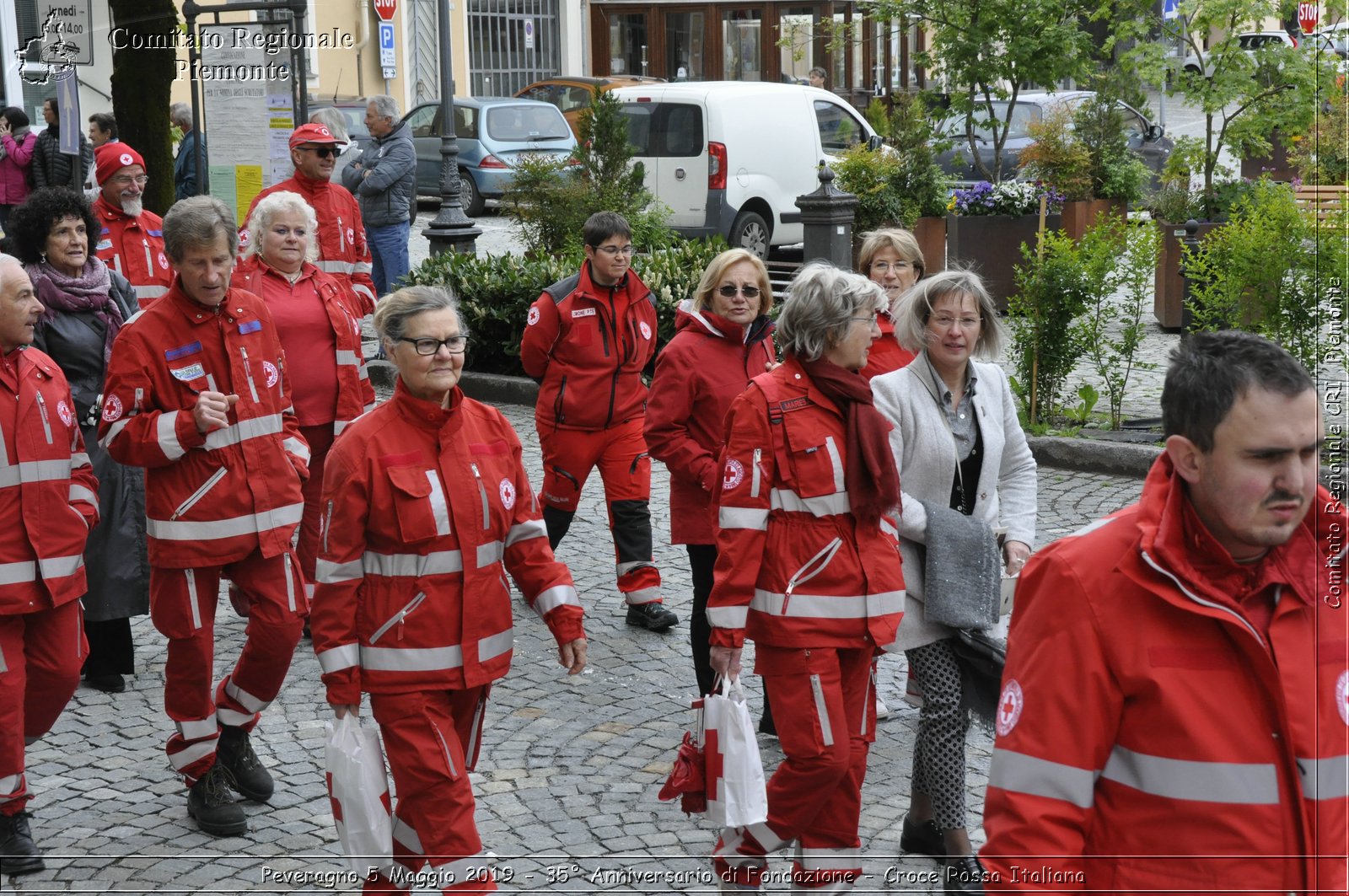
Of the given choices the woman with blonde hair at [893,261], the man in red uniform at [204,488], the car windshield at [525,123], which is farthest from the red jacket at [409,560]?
the car windshield at [525,123]

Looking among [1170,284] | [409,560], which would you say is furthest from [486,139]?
[409,560]

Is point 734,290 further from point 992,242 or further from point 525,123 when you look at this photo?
point 525,123

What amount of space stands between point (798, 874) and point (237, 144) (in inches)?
347

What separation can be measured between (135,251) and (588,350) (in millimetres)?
2600

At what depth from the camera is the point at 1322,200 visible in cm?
968

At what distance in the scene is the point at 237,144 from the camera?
11555mm

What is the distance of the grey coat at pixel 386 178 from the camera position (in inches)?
519

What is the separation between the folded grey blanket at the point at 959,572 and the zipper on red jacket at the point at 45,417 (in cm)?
276

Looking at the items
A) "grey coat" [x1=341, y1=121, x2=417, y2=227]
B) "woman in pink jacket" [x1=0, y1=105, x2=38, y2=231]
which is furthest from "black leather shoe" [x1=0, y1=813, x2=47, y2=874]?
"woman in pink jacket" [x1=0, y1=105, x2=38, y2=231]

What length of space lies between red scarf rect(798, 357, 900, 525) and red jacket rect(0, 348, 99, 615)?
2.41 meters

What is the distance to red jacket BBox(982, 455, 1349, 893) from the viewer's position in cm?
244

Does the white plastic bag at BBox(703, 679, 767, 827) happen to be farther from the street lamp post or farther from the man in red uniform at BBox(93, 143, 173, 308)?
the street lamp post

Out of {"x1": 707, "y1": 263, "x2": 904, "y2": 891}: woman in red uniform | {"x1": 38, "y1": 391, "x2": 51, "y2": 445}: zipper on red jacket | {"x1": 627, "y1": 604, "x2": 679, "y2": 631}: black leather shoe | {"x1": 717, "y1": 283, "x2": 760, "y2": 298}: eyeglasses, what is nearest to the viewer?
{"x1": 707, "y1": 263, "x2": 904, "y2": 891}: woman in red uniform

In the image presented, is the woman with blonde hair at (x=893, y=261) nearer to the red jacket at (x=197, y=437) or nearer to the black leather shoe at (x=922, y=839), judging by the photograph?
the black leather shoe at (x=922, y=839)
